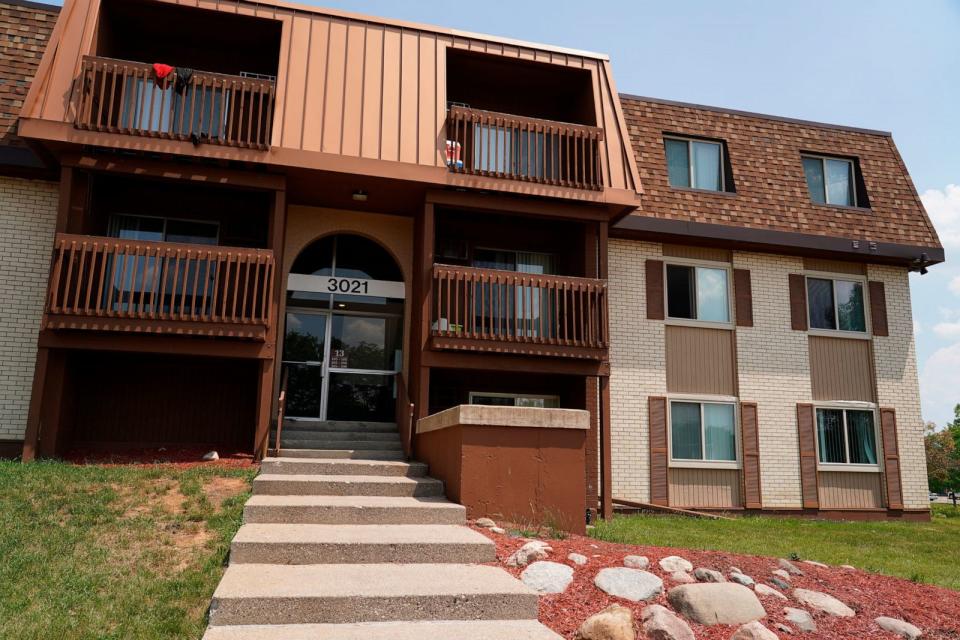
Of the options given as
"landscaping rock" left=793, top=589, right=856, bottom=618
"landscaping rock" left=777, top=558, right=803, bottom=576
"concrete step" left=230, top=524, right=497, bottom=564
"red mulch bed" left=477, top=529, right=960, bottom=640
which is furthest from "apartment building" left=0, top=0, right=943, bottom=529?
"landscaping rock" left=793, top=589, right=856, bottom=618

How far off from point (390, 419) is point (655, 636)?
8.38 meters

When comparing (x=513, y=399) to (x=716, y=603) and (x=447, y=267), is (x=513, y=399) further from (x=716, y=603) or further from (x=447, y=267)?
(x=716, y=603)

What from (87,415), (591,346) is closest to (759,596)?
(591,346)

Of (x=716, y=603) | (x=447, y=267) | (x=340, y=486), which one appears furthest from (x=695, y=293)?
(x=716, y=603)

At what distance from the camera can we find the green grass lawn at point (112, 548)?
187 inches

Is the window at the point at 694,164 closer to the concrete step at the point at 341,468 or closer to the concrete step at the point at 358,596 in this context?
the concrete step at the point at 341,468

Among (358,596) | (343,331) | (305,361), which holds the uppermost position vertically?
(343,331)

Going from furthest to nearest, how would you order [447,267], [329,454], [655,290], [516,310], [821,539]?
1. [655,290]
2. [516,310]
3. [447,267]
4. [329,454]
5. [821,539]

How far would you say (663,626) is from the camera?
4852 mm

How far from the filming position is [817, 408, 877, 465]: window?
47.2ft

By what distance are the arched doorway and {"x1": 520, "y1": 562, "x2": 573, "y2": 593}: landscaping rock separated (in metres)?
7.22

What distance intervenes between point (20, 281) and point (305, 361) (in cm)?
450

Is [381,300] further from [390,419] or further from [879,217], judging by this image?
[879,217]

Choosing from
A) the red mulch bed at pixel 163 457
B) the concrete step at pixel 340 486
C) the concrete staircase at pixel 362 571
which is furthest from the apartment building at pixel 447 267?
the concrete staircase at pixel 362 571
